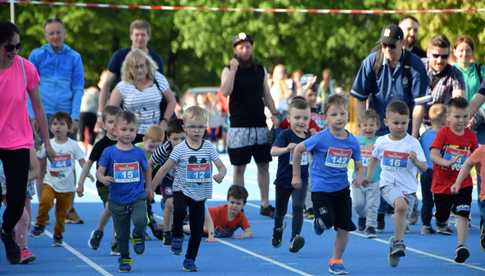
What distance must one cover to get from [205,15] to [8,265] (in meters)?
36.4

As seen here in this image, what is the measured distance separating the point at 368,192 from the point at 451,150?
2123mm

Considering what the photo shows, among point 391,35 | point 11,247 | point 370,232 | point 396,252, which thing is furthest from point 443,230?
point 11,247

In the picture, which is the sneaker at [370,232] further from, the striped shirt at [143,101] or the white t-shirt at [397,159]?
the striped shirt at [143,101]

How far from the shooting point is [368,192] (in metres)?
15.4

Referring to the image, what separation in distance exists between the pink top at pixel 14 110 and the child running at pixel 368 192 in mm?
4357

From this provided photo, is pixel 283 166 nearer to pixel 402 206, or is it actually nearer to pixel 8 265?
pixel 402 206

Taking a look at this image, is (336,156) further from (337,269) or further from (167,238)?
(167,238)

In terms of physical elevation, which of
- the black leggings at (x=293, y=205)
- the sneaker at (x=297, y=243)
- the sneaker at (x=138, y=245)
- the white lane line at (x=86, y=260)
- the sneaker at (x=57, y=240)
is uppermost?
the black leggings at (x=293, y=205)

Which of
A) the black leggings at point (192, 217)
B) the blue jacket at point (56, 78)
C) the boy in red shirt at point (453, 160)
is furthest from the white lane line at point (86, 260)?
the boy in red shirt at point (453, 160)

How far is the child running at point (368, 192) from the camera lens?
1536 centimetres

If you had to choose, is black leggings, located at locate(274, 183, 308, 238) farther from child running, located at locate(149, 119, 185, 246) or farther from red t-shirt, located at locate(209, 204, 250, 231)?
red t-shirt, located at locate(209, 204, 250, 231)

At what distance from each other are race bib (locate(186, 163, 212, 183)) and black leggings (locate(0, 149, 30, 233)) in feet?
4.47

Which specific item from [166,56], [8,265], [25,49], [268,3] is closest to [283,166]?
[8,265]

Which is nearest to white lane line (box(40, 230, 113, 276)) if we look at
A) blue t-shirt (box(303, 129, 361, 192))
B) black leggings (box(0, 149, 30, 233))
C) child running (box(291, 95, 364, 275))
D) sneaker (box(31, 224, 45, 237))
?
sneaker (box(31, 224, 45, 237))
